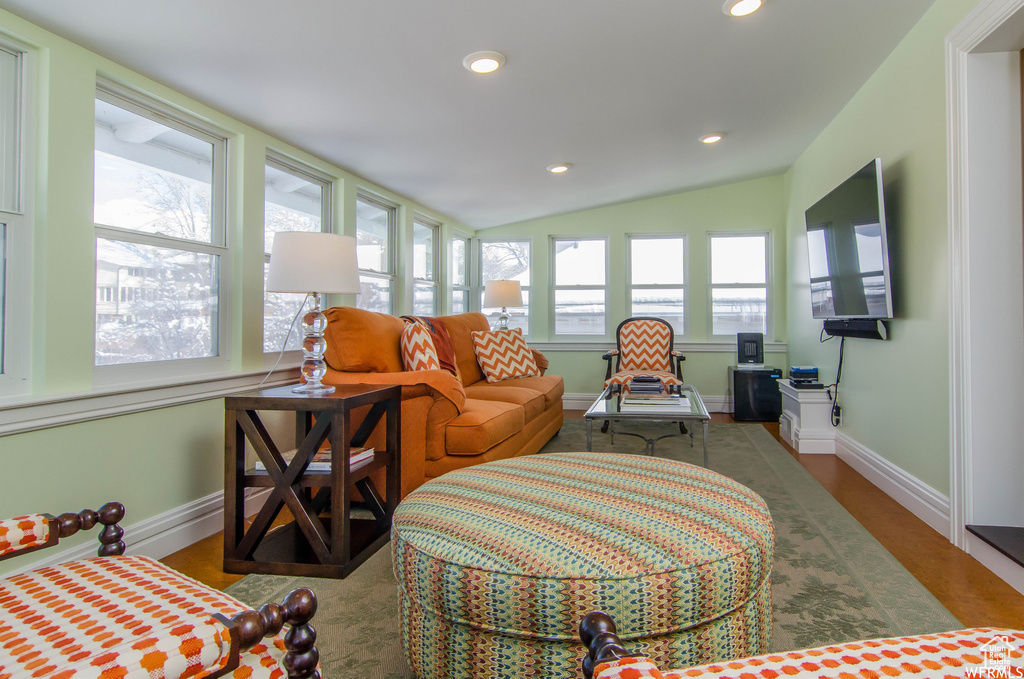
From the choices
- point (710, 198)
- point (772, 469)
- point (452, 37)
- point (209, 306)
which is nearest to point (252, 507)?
point (209, 306)

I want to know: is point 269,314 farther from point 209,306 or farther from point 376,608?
point 376,608

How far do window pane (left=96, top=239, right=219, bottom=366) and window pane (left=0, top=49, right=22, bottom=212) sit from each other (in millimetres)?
324

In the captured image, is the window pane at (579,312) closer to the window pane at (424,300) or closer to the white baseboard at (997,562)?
the window pane at (424,300)

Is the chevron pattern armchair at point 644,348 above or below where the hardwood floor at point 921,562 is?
above

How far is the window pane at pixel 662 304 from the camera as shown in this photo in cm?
586

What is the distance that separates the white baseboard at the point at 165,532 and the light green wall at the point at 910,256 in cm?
326

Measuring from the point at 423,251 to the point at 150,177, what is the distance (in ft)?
9.77

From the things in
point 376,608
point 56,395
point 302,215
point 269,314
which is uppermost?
point 302,215

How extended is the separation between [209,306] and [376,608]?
1.68 m

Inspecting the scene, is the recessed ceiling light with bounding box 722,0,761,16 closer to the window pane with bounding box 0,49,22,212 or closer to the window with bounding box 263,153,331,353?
the window with bounding box 263,153,331,353

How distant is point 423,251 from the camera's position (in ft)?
17.1

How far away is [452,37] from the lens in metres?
2.25

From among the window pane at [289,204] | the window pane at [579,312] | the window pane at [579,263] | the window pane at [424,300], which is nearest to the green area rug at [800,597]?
the window pane at [289,204]

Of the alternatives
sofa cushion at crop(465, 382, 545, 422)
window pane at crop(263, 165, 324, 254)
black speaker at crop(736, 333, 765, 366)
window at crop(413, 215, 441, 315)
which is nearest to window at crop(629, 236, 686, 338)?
black speaker at crop(736, 333, 765, 366)
